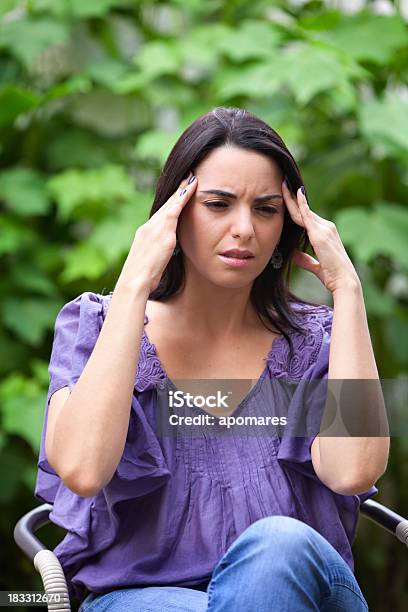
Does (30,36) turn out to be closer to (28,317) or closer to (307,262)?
(28,317)

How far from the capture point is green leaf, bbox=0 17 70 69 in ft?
8.89

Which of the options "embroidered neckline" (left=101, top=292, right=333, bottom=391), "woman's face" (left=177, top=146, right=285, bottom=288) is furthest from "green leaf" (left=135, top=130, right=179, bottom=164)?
"woman's face" (left=177, top=146, right=285, bottom=288)

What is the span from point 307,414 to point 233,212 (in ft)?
1.04

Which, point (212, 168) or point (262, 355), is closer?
point (212, 168)

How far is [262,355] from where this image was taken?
1.48m

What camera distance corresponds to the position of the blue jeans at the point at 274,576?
45.0 inches

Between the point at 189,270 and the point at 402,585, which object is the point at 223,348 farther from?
the point at 402,585

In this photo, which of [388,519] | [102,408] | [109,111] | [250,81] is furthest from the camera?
[109,111]

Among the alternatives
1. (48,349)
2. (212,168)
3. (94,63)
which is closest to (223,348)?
(212,168)

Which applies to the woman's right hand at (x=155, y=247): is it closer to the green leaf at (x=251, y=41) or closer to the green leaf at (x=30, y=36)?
the green leaf at (x=251, y=41)

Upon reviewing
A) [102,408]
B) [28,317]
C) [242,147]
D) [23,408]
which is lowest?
[23,408]

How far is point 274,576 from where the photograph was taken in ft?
3.76

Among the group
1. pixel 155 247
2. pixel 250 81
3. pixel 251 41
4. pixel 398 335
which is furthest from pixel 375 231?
pixel 155 247

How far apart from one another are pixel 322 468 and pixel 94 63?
185 centimetres
